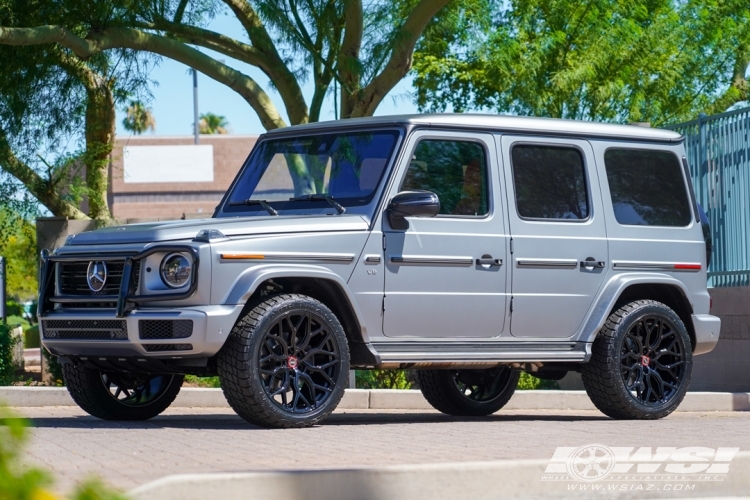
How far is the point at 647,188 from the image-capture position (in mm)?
9852

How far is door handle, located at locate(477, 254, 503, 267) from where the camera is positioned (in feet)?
28.6

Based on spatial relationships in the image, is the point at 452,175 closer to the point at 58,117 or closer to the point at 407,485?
the point at 407,485

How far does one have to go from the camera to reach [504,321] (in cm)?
886

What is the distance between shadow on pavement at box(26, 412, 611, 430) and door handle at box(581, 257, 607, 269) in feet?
4.06

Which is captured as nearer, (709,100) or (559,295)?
(559,295)

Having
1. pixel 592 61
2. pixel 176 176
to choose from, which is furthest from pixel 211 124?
pixel 592 61

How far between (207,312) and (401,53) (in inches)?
298

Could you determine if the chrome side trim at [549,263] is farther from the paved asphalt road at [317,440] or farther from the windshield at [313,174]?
the windshield at [313,174]

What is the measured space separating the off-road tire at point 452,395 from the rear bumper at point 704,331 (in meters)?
1.53

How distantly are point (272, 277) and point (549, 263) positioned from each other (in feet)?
7.53

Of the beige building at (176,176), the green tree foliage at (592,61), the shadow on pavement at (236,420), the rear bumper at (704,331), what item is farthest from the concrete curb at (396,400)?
the beige building at (176,176)

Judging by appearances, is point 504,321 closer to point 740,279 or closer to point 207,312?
point 207,312

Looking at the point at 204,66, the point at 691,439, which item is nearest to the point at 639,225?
the point at 691,439

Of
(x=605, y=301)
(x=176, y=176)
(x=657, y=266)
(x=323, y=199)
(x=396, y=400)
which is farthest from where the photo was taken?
(x=176, y=176)
